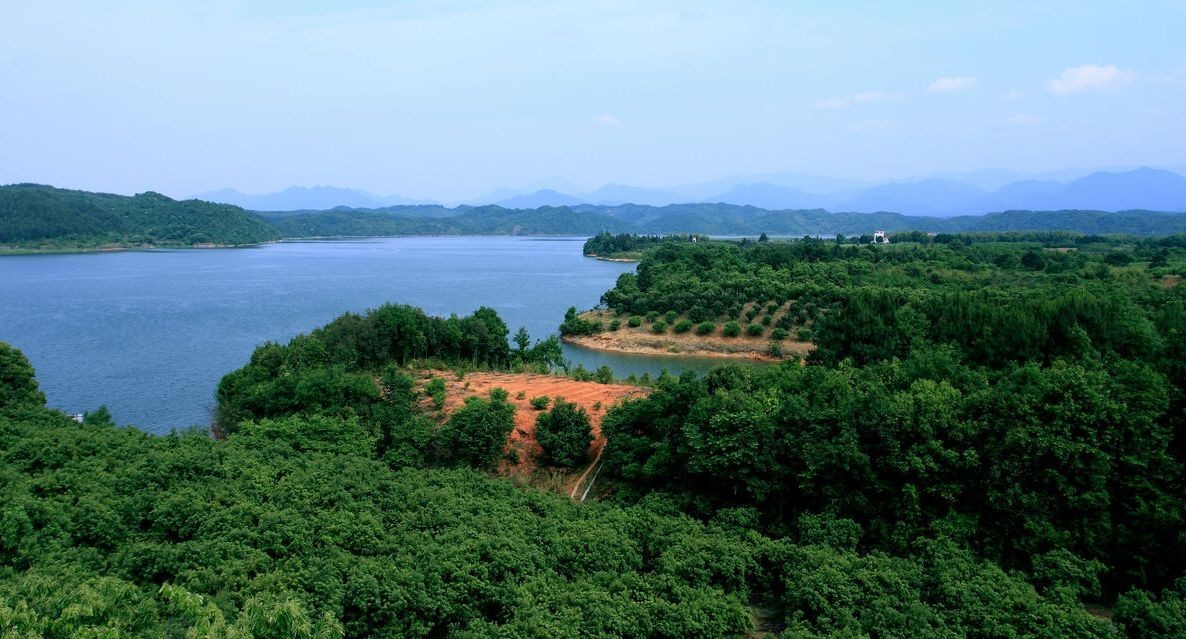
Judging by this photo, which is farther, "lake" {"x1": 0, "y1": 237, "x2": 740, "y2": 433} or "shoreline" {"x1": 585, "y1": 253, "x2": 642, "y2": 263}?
"shoreline" {"x1": 585, "y1": 253, "x2": 642, "y2": 263}

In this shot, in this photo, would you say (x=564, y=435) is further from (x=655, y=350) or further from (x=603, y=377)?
(x=655, y=350)

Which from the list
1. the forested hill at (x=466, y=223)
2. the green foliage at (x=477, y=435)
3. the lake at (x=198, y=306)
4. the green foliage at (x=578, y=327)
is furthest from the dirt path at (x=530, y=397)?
the forested hill at (x=466, y=223)

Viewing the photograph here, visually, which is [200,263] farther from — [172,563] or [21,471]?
[172,563]

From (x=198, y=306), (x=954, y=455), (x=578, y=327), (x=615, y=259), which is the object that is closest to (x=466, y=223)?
(x=615, y=259)

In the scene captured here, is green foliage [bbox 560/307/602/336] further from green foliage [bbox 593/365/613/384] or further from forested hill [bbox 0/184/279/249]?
forested hill [bbox 0/184/279/249]

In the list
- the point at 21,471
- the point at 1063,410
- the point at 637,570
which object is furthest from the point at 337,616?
the point at 1063,410

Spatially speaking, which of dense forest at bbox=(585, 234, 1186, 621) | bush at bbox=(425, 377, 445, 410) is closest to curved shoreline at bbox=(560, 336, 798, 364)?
dense forest at bbox=(585, 234, 1186, 621)
